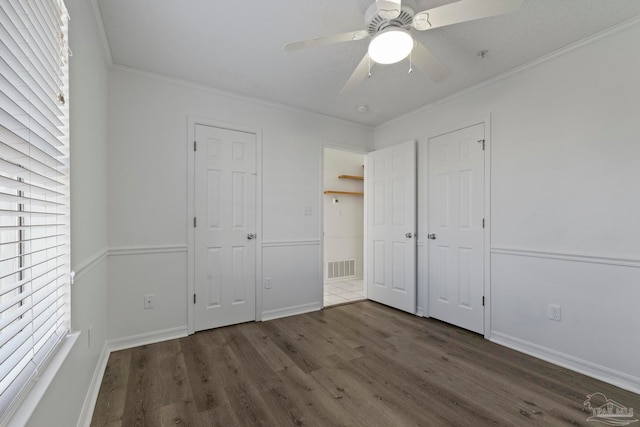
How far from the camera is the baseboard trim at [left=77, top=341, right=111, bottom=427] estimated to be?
5.10 ft

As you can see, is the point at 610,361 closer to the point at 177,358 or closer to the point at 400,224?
the point at 400,224

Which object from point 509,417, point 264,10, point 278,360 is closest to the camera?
point 509,417

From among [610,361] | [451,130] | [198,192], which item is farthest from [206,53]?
[610,361]

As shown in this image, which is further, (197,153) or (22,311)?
(197,153)

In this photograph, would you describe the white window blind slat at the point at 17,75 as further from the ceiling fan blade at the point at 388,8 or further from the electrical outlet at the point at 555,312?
the electrical outlet at the point at 555,312

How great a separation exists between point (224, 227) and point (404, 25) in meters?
2.38

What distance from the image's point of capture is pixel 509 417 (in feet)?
5.43

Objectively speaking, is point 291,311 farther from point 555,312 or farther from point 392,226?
point 555,312

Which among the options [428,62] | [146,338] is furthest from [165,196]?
[428,62]

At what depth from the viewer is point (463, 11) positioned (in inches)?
55.7

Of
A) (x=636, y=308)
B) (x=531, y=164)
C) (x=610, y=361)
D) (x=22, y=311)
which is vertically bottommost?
(x=610, y=361)

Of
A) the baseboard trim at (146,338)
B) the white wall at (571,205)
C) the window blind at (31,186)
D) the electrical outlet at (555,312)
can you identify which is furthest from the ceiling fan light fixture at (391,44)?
the baseboard trim at (146,338)

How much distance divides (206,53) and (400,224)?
2724mm

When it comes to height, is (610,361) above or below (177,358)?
Result: above
